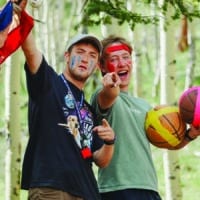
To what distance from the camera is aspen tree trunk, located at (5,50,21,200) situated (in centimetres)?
588

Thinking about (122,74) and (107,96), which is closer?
(107,96)

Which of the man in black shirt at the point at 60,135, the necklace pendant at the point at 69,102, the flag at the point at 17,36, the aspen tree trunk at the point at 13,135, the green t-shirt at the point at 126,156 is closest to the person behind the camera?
the flag at the point at 17,36

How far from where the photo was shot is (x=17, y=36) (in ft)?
11.9

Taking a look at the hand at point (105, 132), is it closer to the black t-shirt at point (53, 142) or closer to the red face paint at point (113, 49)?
the black t-shirt at point (53, 142)

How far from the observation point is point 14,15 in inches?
140

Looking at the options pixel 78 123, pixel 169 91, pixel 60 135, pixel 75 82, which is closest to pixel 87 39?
pixel 75 82

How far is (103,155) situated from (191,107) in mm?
776

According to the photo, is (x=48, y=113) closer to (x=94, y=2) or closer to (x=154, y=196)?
(x=154, y=196)

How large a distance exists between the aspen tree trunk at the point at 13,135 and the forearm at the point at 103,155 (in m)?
2.01

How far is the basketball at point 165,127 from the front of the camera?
4340mm

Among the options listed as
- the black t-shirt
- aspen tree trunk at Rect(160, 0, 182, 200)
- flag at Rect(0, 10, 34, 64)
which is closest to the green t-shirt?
the black t-shirt

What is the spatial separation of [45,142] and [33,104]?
25cm

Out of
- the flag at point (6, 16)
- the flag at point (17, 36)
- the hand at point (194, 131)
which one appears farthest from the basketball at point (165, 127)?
the flag at point (6, 16)

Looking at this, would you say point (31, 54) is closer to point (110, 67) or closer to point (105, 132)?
point (105, 132)
